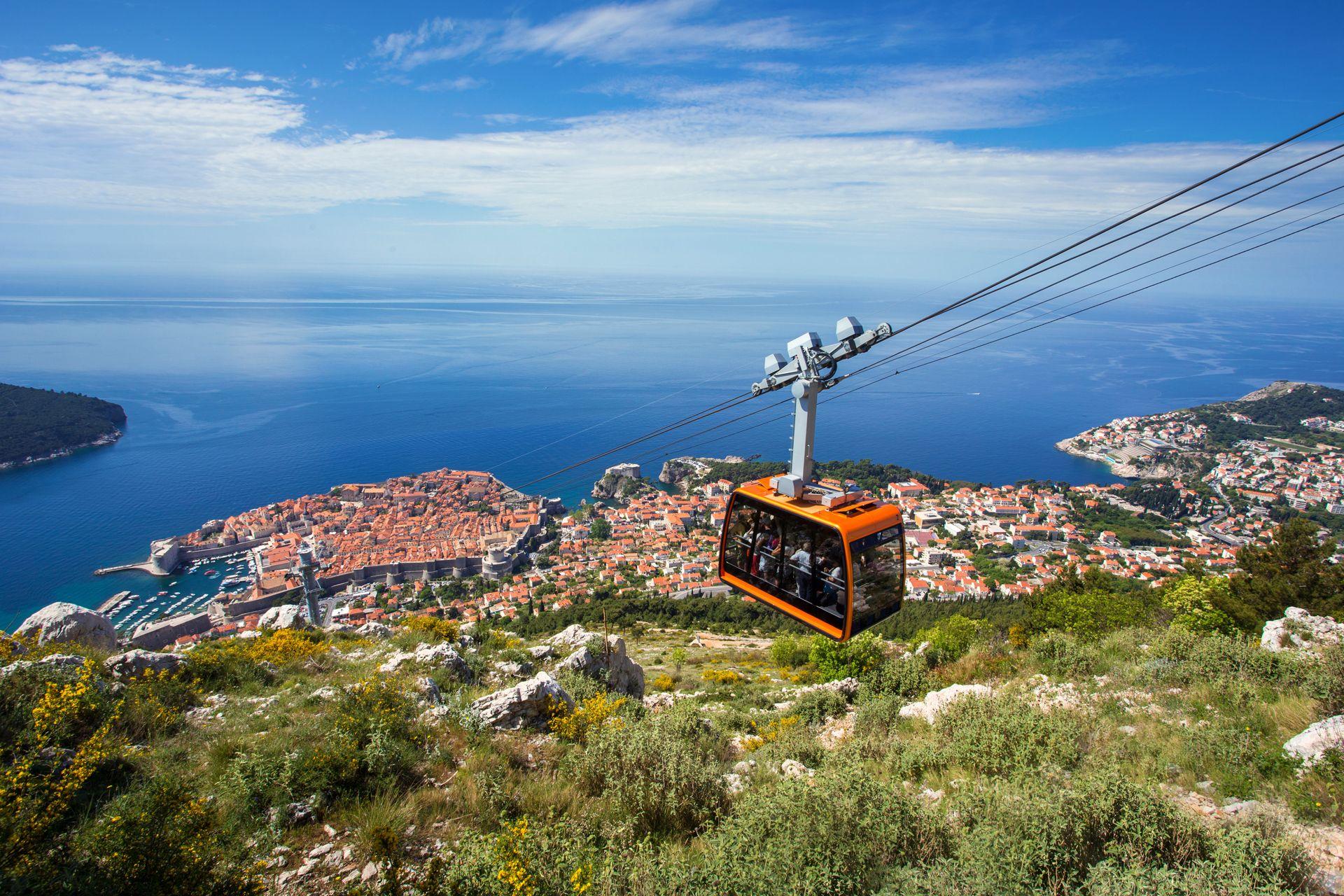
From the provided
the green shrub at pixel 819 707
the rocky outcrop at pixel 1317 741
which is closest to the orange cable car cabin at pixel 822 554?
the rocky outcrop at pixel 1317 741

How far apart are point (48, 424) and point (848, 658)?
6026cm

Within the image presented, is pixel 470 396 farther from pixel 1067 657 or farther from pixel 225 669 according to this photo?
pixel 1067 657

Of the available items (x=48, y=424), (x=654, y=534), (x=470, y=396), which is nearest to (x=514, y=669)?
(x=654, y=534)

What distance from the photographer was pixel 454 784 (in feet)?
16.3

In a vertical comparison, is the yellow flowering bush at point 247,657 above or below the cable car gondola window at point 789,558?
below

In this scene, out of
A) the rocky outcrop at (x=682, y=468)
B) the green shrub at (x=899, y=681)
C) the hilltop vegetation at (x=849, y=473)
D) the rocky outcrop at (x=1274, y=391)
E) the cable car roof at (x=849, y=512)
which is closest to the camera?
the cable car roof at (x=849, y=512)

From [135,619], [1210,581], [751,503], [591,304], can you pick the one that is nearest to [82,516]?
[135,619]

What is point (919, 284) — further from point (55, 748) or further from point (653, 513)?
point (55, 748)

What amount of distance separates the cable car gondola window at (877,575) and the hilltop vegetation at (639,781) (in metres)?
1.28

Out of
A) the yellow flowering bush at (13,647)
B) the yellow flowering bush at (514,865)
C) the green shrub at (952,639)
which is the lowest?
the green shrub at (952,639)

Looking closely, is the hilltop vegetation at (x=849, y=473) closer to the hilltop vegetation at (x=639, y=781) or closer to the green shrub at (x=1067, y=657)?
the green shrub at (x=1067, y=657)

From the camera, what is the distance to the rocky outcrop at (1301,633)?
7215 mm

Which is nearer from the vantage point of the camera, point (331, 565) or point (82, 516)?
point (331, 565)

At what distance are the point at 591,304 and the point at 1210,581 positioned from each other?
131 m
